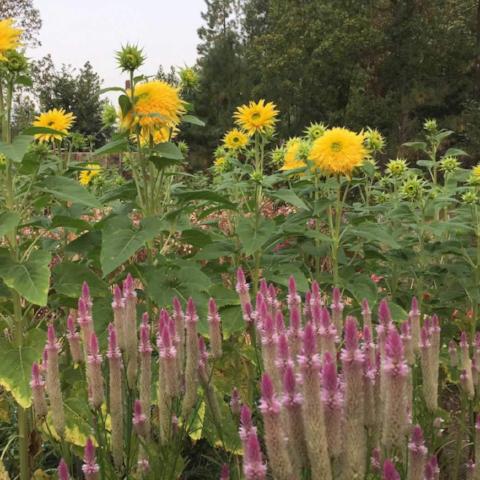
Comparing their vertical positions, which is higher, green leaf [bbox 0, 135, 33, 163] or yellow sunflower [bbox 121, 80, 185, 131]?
yellow sunflower [bbox 121, 80, 185, 131]

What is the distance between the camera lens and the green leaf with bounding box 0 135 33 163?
1.87 meters

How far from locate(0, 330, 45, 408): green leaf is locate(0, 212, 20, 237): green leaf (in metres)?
0.38

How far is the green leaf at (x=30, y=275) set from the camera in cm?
191

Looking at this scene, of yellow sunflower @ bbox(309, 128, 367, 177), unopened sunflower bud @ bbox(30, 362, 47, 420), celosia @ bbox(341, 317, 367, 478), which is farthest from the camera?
yellow sunflower @ bbox(309, 128, 367, 177)

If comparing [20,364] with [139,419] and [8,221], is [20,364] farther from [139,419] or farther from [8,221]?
[139,419]

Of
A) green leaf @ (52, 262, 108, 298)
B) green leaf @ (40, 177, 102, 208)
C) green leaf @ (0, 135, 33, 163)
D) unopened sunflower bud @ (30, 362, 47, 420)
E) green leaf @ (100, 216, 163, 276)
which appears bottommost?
unopened sunflower bud @ (30, 362, 47, 420)

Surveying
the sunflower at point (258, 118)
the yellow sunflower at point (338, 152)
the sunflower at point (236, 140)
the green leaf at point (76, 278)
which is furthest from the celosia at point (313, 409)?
the sunflower at point (236, 140)

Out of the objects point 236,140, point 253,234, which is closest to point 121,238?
point 253,234

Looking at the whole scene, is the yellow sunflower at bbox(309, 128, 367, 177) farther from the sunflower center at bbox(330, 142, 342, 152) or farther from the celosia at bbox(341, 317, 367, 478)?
the celosia at bbox(341, 317, 367, 478)

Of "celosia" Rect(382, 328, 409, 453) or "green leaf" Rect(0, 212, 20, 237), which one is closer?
"celosia" Rect(382, 328, 409, 453)

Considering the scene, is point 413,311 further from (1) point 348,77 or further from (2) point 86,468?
(1) point 348,77

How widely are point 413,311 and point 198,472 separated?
51.3 inches

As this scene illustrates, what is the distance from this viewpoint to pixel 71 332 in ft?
5.02

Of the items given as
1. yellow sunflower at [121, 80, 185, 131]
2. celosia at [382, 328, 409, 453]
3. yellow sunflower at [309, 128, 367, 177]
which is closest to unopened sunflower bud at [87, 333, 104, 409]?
celosia at [382, 328, 409, 453]
